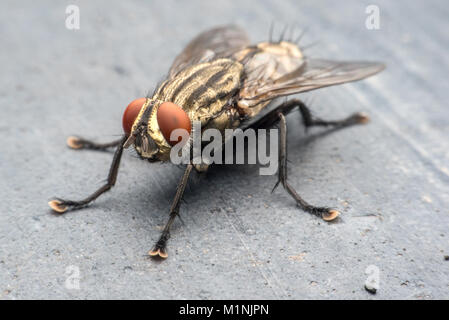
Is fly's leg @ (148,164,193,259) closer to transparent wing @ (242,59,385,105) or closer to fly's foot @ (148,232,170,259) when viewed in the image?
fly's foot @ (148,232,170,259)

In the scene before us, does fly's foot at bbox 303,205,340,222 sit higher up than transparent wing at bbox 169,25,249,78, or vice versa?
transparent wing at bbox 169,25,249,78

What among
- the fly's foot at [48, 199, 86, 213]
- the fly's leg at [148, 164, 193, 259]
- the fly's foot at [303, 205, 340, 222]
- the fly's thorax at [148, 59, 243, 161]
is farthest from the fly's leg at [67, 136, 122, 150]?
the fly's foot at [303, 205, 340, 222]

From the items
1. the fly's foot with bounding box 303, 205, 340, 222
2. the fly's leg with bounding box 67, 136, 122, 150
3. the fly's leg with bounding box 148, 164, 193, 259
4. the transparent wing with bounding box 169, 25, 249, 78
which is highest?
the transparent wing with bounding box 169, 25, 249, 78

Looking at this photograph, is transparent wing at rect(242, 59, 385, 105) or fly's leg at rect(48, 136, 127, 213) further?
transparent wing at rect(242, 59, 385, 105)

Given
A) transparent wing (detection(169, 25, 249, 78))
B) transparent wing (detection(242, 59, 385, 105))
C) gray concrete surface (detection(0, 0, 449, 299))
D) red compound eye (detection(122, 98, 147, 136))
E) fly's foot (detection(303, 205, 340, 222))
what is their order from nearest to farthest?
gray concrete surface (detection(0, 0, 449, 299))
red compound eye (detection(122, 98, 147, 136))
fly's foot (detection(303, 205, 340, 222))
transparent wing (detection(242, 59, 385, 105))
transparent wing (detection(169, 25, 249, 78))

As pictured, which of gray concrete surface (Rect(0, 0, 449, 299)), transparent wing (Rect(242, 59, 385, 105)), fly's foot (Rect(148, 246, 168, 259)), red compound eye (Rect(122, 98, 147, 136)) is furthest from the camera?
transparent wing (Rect(242, 59, 385, 105))
